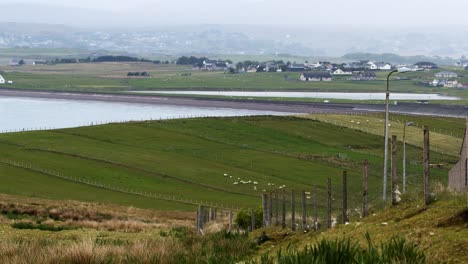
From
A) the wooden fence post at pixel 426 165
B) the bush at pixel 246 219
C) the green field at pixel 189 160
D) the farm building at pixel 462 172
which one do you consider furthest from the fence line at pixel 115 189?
the wooden fence post at pixel 426 165

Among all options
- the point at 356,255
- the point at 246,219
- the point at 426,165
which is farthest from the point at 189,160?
the point at 356,255

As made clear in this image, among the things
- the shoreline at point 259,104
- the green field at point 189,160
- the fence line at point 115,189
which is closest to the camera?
the fence line at point 115,189

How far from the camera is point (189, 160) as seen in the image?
201 ft

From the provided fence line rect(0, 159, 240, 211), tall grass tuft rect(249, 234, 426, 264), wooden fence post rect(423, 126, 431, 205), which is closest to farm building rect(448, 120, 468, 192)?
wooden fence post rect(423, 126, 431, 205)

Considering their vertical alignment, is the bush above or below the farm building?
below

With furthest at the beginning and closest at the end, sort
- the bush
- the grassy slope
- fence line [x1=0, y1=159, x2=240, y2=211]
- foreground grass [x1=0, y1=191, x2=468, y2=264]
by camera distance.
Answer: fence line [x1=0, y1=159, x2=240, y2=211] < the bush < the grassy slope < foreground grass [x1=0, y1=191, x2=468, y2=264]

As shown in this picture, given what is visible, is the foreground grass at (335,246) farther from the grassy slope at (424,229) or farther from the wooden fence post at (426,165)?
the wooden fence post at (426,165)

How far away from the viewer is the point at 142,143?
70.3 meters

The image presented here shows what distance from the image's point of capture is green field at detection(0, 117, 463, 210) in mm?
49438

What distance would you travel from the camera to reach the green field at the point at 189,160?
162ft

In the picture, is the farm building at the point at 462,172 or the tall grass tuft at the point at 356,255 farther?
the farm building at the point at 462,172

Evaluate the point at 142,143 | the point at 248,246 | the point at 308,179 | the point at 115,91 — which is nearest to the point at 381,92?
→ the point at 115,91

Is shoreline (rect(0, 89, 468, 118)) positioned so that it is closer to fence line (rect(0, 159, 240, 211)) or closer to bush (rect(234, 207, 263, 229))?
fence line (rect(0, 159, 240, 211))

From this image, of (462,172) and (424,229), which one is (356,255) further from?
(462,172)
